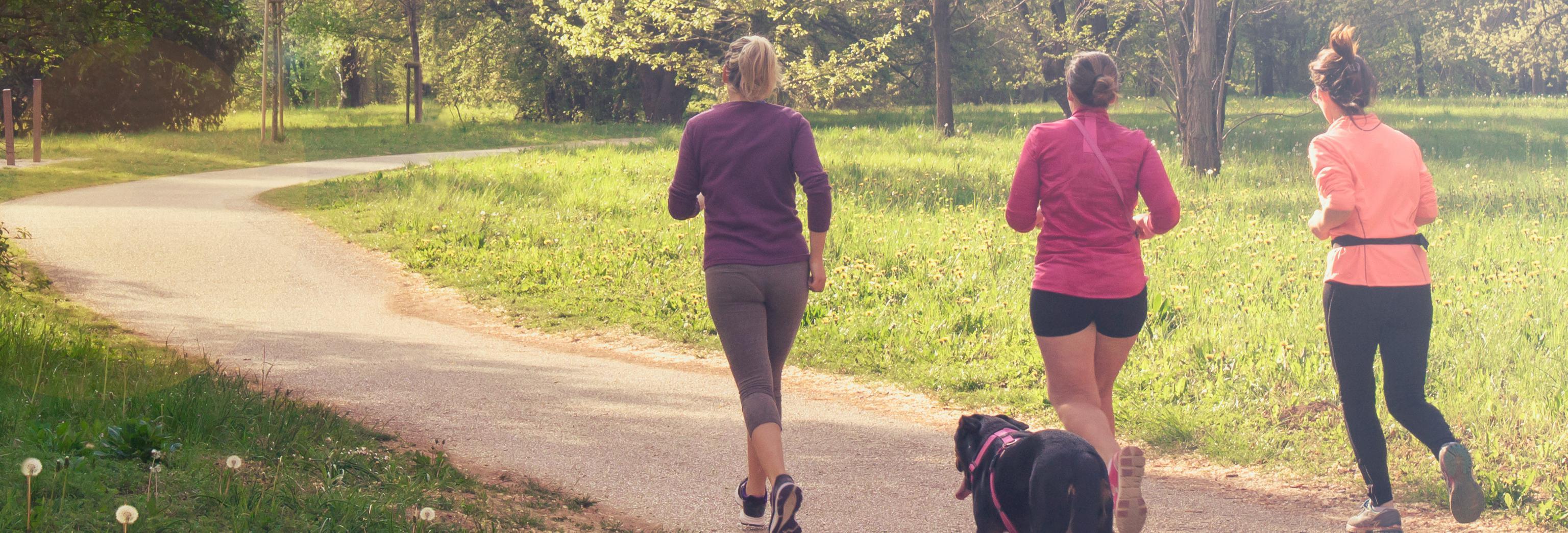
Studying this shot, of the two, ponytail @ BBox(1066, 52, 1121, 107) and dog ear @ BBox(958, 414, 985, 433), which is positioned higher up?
ponytail @ BBox(1066, 52, 1121, 107)

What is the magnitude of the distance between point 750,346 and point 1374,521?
237 cm

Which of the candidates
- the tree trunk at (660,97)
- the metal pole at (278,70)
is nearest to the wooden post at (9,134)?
the metal pole at (278,70)

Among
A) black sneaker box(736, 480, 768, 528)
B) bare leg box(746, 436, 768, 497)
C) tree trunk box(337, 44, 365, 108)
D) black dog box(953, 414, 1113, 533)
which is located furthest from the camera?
tree trunk box(337, 44, 365, 108)

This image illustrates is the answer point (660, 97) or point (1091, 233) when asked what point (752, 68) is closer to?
point (1091, 233)

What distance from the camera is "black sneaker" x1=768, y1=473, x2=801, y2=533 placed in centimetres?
378

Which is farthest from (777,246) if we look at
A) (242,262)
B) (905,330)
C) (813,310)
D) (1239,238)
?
(242,262)

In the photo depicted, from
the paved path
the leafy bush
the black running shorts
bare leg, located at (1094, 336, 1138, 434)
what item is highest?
the leafy bush

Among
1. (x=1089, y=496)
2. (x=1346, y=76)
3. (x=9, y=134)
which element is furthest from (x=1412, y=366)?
(x=9, y=134)

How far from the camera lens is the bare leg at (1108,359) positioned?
397 centimetres

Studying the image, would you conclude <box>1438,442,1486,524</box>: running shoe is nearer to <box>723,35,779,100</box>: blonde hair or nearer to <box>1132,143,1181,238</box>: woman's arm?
<box>1132,143,1181,238</box>: woman's arm

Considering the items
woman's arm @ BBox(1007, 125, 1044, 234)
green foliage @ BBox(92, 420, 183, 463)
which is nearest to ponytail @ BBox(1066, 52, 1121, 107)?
woman's arm @ BBox(1007, 125, 1044, 234)

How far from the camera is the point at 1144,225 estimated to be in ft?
12.9

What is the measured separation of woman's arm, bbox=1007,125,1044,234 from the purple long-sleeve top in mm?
631

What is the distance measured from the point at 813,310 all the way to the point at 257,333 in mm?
4116
